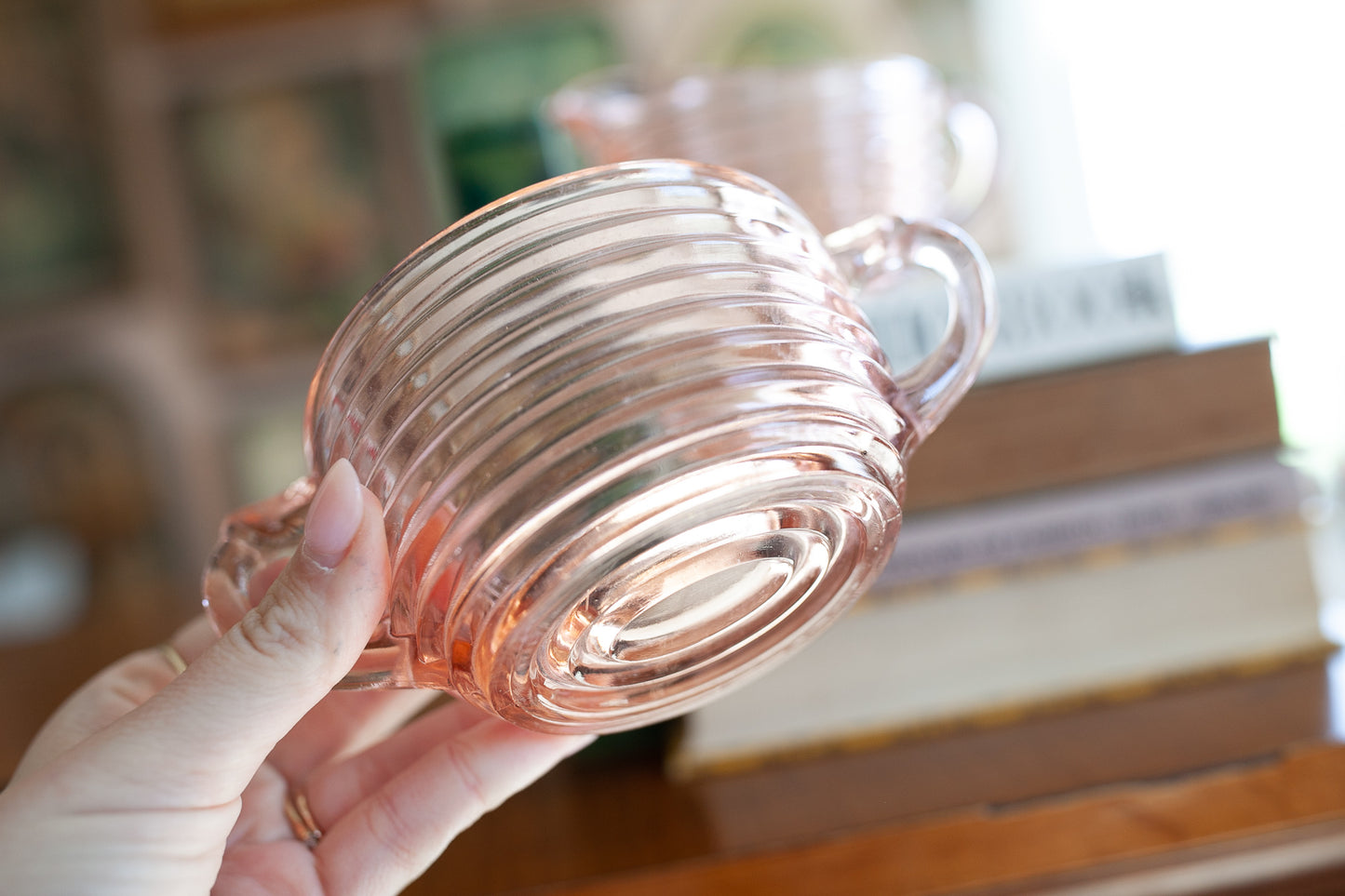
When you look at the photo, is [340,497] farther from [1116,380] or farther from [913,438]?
[1116,380]

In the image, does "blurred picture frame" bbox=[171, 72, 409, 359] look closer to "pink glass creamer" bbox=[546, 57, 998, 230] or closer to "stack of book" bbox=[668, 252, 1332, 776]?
"pink glass creamer" bbox=[546, 57, 998, 230]

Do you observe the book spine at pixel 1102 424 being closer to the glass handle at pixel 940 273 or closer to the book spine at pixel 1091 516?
the book spine at pixel 1091 516

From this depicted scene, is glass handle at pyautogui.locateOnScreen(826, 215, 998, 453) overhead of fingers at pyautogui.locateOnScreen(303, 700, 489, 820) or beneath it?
overhead

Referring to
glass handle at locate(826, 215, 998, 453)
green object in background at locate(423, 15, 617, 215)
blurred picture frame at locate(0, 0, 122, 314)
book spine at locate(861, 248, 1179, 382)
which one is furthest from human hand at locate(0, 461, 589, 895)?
blurred picture frame at locate(0, 0, 122, 314)

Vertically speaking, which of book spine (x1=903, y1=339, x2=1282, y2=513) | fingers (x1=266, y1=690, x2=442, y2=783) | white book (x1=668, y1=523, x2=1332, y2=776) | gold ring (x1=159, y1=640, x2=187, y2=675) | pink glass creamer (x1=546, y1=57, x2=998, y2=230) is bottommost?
white book (x1=668, y1=523, x2=1332, y2=776)

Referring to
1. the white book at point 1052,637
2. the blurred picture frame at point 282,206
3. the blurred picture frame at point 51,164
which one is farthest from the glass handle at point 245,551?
the blurred picture frame at point 51,164

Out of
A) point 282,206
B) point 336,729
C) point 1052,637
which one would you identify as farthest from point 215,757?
point 282,206

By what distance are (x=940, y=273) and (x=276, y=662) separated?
178 millimetres

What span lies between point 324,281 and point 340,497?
5.97 feet

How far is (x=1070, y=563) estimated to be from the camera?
1.40 ft

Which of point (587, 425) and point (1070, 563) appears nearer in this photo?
point (587, 425)

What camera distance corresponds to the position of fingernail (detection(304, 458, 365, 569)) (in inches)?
8.2

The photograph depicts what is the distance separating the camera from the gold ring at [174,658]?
1.08 feet

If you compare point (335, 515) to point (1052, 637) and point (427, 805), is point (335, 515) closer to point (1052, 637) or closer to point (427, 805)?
point (427, 805)
